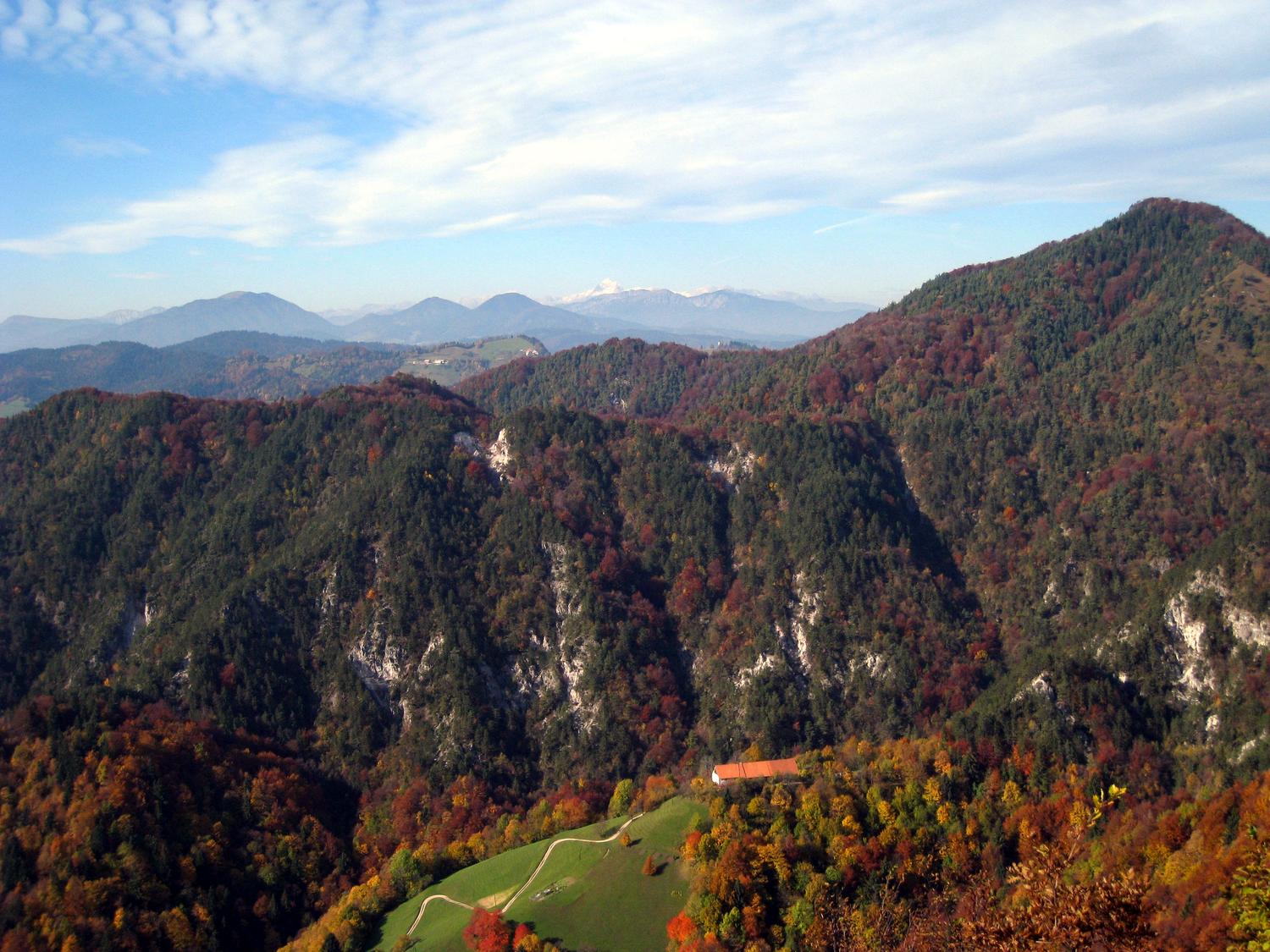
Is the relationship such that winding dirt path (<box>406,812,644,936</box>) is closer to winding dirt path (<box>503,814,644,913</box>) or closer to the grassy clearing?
winding dirt path (<box>503,814,644,913</box>)

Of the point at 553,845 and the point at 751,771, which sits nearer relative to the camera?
the point at 553,845

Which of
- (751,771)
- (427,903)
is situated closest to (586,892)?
(427,903)

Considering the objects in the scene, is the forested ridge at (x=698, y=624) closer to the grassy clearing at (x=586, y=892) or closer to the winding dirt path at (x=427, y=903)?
the grassy clearing at (x=586, y=892)

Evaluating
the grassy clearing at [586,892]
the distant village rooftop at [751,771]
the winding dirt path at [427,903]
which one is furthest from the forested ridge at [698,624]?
the distant village rooftop at [751,771]

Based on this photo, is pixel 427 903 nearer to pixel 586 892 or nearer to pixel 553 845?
pixel 553 845

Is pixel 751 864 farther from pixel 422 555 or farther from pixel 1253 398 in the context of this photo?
pixel 1253 398

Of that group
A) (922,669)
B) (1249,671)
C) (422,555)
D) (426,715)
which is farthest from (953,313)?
(426,715)
